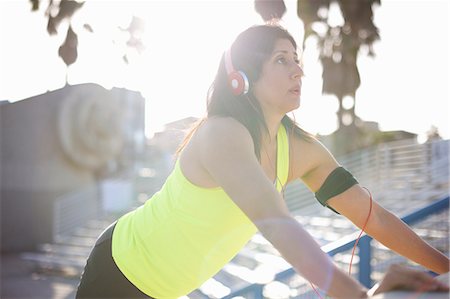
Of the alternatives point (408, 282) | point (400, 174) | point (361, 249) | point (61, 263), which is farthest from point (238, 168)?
point (61, 263)

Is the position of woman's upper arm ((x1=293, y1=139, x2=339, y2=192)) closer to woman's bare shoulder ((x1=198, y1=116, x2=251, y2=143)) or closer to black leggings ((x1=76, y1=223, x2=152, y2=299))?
woman's bare shoulder ((x1=198, y1=116, x2=251, y2=143))

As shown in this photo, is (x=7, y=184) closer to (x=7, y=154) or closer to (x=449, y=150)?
(x=7, y=154)

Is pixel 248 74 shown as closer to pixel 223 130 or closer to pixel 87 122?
pixel 223 130

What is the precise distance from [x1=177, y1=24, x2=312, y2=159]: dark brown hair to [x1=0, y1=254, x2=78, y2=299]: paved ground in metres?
9.14

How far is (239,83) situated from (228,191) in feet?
1.22

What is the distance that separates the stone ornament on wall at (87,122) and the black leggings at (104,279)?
53.4 feet

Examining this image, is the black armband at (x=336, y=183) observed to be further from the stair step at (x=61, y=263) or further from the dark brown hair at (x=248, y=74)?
the stair step at (x=61, y=263)

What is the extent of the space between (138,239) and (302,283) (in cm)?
145

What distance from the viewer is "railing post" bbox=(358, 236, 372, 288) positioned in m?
3.66

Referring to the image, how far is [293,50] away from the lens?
1696 mm

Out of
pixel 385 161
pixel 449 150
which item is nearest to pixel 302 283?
pixel 449 150

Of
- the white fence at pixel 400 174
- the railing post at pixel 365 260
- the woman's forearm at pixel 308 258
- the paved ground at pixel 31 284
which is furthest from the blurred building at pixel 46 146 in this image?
the woman's forearm at pixel 308 258

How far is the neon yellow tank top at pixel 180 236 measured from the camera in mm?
1594

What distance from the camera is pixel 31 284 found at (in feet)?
38.1
